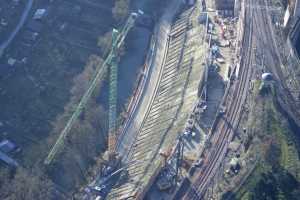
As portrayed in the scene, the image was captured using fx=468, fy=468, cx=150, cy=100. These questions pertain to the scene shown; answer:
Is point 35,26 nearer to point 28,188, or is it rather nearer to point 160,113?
point 160,113

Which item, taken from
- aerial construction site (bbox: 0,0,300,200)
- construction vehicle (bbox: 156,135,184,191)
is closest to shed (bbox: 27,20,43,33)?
aerial construction site (bbox: 0,0,300,200)

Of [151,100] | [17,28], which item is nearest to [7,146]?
[151,100]

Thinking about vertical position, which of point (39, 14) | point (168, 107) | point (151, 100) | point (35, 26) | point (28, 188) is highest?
point (39, 14)

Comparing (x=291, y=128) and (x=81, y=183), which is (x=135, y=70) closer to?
(x=81, y=183)

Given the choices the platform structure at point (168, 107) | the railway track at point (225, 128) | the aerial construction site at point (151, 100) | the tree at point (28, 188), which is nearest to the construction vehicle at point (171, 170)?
the aerial construction site at point (151, 100)

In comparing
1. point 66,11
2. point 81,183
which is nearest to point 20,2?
point 66,11

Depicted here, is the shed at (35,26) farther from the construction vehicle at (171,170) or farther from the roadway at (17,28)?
the construction vehicle at (171,170)
